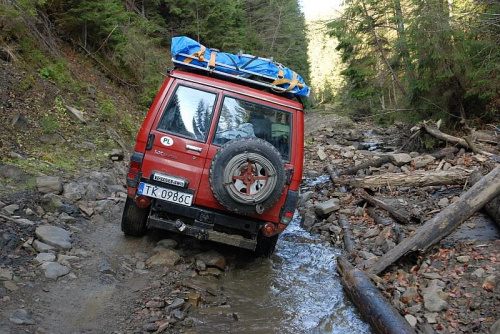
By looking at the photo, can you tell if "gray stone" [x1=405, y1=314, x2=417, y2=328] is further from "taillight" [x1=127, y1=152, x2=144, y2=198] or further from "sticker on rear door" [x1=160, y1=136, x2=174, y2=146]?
"taillight" [x1=127, y1=152, x2=144, y2=198]

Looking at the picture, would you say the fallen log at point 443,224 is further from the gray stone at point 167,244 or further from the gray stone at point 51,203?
the gray stone at point 51,203

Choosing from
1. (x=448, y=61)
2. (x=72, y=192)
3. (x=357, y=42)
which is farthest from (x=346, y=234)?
(x=357, y=42)

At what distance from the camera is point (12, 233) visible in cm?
493

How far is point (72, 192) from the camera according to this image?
6.71 metres

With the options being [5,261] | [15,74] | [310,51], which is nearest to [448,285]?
[5,261]

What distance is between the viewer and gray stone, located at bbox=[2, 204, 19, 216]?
17.6ft

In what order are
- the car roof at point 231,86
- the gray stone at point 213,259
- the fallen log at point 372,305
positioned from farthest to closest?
the gray stone at point 213,259
the car roof at point 231,86
the fallen log at point 372,305

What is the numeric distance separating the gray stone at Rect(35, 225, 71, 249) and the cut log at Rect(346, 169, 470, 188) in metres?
6.21

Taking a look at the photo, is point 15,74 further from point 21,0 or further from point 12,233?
point 12,233

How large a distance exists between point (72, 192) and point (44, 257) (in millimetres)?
2104

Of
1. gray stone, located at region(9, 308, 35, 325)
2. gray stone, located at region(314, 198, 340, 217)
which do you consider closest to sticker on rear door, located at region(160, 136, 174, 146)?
gray stone, located at region(9, 308, 35, 325)

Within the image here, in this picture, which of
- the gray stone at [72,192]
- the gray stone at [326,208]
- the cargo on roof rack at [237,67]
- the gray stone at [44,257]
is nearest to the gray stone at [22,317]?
the gray stone at [44,257]

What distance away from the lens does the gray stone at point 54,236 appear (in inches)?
202

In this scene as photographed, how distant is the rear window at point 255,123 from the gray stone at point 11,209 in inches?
107
